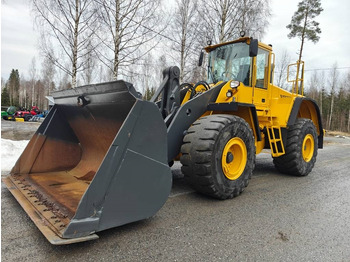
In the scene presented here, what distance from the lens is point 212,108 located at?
4094 mm

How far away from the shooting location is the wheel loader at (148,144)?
2.39m

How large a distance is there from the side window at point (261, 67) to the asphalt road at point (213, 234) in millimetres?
2241

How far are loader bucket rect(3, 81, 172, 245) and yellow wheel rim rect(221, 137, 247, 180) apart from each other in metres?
1.23

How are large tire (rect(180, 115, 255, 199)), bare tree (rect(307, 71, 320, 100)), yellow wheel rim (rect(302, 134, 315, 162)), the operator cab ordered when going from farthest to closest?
bare tree (rect(307, 71, 320, 100))
yellow wheel rim (rect(302, 134, 315, 162))
the operator cab
large tire (rect(180, 115, 255, 199))

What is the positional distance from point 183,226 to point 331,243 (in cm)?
156

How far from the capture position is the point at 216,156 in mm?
3473

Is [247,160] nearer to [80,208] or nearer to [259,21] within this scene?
[80,208]

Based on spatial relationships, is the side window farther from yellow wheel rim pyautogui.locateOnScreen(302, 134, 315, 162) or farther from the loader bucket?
the loader bucket

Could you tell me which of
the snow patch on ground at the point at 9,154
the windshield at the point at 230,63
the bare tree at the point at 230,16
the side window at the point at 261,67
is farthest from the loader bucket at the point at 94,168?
the bare tree at the point at 230,16

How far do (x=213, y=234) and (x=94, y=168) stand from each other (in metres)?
2.02

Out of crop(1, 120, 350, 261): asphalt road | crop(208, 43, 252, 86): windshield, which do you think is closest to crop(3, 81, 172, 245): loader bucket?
crop(1, 120, 350, 261): asphalt road

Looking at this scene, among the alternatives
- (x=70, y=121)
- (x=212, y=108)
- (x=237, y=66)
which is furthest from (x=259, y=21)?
(x=70, y=121)

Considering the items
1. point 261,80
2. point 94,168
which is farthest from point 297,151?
point 94,168

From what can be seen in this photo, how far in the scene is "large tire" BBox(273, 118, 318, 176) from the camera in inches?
217
